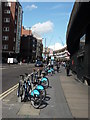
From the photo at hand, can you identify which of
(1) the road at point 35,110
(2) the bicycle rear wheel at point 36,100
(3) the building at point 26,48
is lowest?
(1) the road at point 35,110

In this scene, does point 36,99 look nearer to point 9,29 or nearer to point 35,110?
point 35,110

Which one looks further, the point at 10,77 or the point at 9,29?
the point at 9,29

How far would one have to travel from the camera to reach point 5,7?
74.4 m

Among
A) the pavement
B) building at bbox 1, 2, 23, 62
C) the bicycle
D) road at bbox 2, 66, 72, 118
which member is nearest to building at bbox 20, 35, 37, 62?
building at bbox 1, 2, 23, 62

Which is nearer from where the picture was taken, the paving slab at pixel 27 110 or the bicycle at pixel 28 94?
the paving slab at pixel 27 110

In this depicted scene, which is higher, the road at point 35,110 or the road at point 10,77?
the road at point 10,77

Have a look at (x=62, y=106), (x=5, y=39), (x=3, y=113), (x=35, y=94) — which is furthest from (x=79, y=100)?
(x=5, y=39)

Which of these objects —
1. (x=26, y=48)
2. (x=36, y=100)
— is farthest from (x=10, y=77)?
(x=26, y=48)

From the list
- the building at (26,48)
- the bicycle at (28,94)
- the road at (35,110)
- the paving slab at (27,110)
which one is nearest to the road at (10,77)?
the bicycle at (28,94)

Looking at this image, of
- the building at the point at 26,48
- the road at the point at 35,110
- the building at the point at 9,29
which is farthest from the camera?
A: the building at the point at 26,48

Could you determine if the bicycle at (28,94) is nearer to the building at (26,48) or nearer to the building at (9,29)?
the building at (9,29)

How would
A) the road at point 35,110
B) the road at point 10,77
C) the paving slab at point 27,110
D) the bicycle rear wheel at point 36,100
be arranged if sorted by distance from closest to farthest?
the road at point 35,110, the paving slab at point 27,110, the bicycle rear wheel at point 36,100, the road at point 10,77

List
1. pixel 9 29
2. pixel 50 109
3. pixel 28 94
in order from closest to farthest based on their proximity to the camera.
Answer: pixel 50 109
pixel 28 94
pixel 9 29

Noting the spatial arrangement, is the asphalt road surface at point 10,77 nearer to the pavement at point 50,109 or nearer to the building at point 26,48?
the pavement at point 50,109
